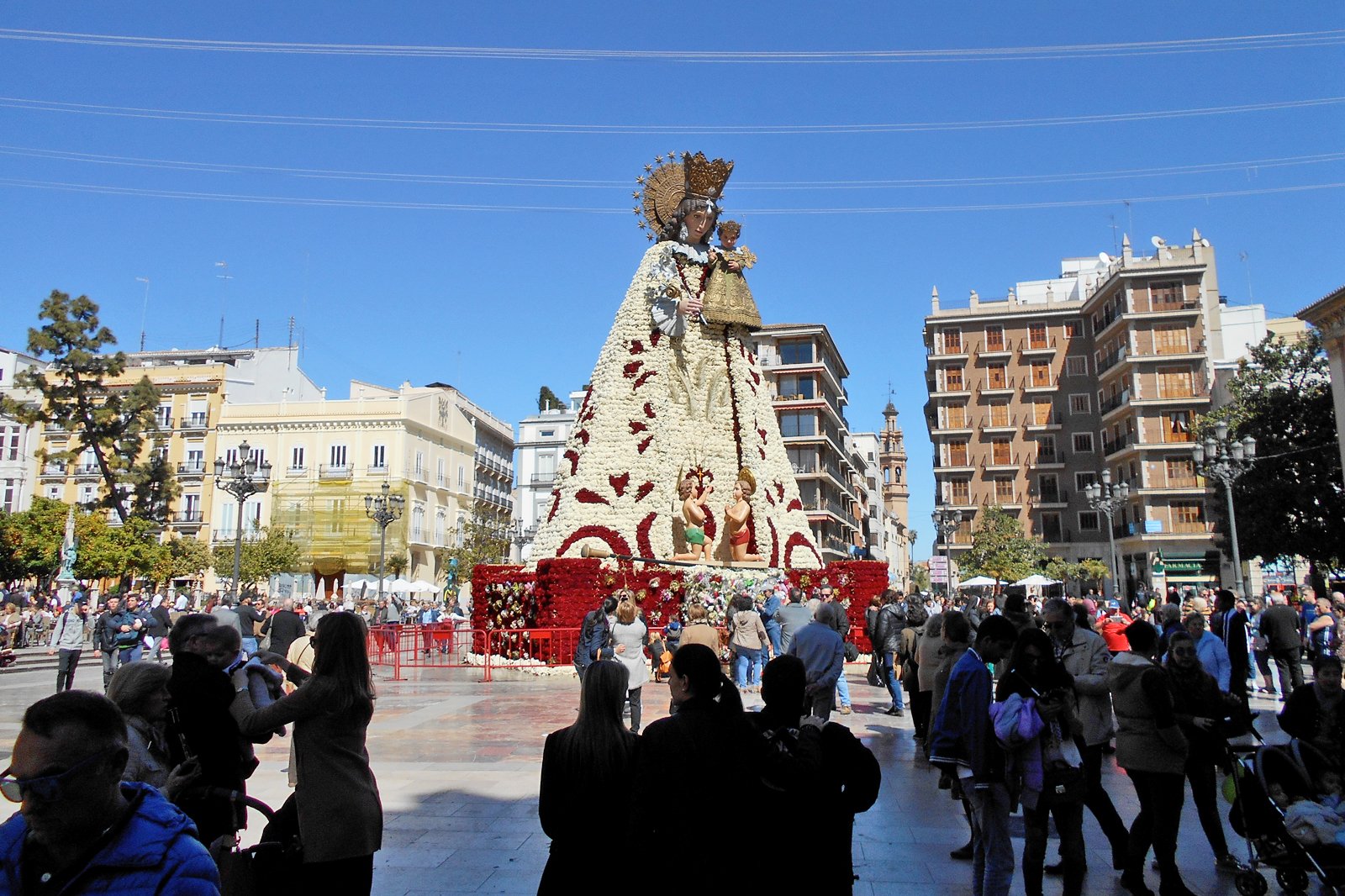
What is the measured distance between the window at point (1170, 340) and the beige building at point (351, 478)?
113 ft

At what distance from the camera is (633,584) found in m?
19.1

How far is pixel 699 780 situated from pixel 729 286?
20.2 meters

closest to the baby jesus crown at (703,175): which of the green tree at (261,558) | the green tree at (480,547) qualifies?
the green tree at (480,547)

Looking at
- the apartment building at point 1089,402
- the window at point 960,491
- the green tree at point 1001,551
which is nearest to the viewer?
the green tree at point 1001,551

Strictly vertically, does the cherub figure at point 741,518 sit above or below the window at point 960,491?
below

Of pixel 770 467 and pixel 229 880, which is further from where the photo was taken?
pixel 770 467

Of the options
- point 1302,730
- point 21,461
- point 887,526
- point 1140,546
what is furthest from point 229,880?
point 887,526

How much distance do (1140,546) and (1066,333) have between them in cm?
1448

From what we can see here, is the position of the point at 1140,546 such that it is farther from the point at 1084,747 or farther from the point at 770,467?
the point at 1084,747

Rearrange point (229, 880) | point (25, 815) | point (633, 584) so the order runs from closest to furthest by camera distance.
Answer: point (25, 815) < point (229, 880) < point (633, 584)

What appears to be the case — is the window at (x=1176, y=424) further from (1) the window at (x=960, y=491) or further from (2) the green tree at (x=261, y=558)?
(2) the green tree at (x=261, y=558)

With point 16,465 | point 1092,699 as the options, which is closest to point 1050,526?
point 1092,699

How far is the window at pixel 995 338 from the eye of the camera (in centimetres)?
5681

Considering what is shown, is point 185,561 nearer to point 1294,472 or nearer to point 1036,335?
point 1294,472
